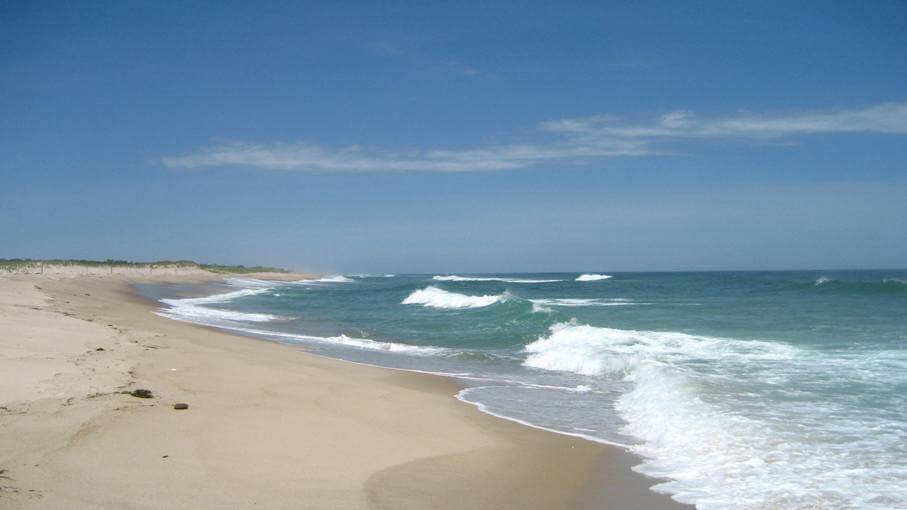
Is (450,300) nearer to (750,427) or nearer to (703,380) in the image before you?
(703,380)

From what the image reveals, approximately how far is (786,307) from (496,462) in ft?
81.1

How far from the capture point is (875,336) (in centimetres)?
1689

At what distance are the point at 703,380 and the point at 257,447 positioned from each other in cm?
806

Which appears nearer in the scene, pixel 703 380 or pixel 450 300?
pixel 703 380

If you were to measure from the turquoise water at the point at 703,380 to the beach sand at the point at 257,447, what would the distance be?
0.90 metres

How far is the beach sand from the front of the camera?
4953mm

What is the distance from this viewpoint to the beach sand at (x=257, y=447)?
16.3ft

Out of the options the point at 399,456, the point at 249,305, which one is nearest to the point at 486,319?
the point at 249,305

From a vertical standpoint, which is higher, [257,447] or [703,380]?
[257,447]

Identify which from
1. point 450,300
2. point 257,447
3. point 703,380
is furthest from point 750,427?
point 450,300

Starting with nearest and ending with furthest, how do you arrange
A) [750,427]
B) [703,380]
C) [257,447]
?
1. [257,447]
2. [750,427]
3. [703,380]

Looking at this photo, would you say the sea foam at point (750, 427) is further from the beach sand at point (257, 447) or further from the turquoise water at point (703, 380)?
the beach sand at point (257, 447)

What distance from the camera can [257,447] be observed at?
6.26 metres

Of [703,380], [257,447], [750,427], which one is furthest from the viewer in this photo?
[703,380]
